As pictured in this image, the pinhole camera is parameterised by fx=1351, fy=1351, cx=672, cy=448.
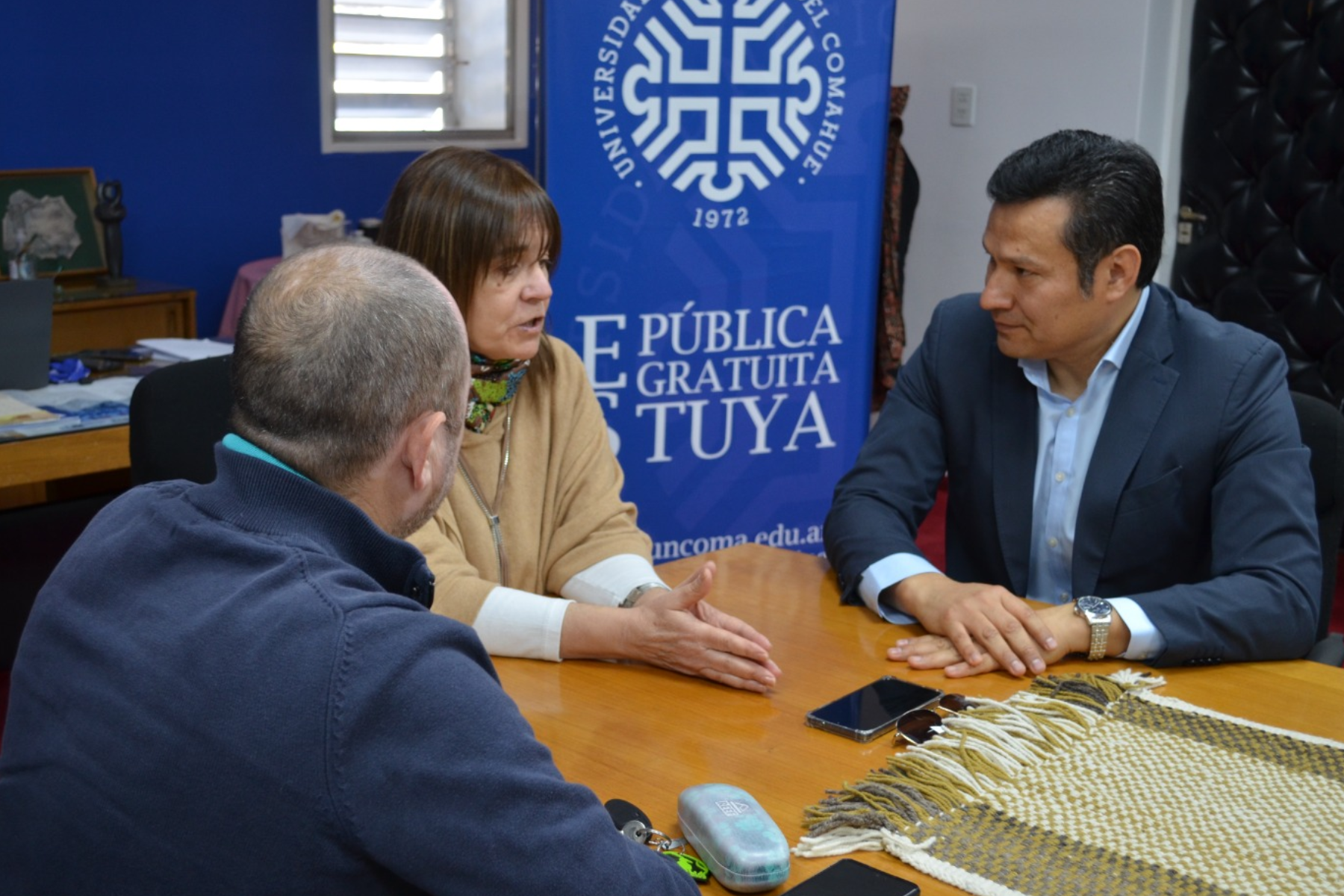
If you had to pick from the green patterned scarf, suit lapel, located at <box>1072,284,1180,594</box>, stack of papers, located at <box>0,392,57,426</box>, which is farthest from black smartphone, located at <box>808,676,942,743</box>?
stack of papers, located at <box>0,392,57,426</box>

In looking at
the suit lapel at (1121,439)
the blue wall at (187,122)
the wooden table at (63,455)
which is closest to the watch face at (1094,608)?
the suit lapel at (1121,439)

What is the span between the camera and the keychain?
1.14 metres

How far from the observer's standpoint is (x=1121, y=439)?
6.40ft

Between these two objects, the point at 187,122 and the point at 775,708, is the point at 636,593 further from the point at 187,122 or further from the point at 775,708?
the point at 187,122

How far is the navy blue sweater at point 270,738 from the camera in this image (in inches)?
33.6

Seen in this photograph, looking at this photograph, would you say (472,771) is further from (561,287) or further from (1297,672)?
(561,287)

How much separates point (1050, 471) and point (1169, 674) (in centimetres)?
48

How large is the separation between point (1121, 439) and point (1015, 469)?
0.55ft

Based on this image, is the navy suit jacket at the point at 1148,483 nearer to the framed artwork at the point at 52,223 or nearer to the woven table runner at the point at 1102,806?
the woven table runner at the point at 1102,806

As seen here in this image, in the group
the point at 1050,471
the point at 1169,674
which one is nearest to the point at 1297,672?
the point at 1169,674

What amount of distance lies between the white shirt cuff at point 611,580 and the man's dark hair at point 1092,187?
756 mm

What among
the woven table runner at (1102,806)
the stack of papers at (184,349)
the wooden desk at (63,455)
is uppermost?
the stack of papers at (184,349)

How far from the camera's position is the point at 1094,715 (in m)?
1.46

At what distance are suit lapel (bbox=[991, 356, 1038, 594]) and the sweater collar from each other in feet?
4.19
